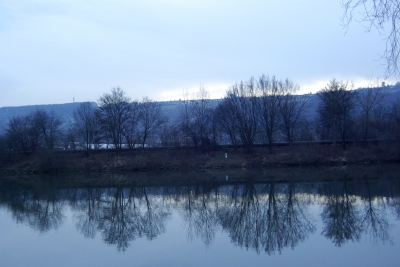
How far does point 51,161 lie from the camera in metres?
46.1

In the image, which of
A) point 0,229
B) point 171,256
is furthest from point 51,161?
point 171,256

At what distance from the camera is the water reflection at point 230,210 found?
42.8ft

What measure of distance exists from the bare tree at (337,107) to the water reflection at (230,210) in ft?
67.0

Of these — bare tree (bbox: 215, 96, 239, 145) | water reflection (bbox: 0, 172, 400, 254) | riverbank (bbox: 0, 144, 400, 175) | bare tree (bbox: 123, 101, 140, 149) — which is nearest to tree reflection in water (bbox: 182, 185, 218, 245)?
water reflection (bbox: 0, 172, 400, 254)

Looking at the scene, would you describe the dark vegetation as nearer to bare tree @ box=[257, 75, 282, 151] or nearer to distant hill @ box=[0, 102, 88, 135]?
bare tree @ box=[257, 75, 282, 151]

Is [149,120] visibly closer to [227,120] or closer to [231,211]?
[227,120]

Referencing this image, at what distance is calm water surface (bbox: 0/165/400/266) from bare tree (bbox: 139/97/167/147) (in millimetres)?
26636

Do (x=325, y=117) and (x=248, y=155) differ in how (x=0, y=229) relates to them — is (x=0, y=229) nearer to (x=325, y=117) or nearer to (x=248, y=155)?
(x=248, y=155)

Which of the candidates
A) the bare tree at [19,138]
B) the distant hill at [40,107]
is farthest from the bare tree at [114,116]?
the distant hill at [40,107]

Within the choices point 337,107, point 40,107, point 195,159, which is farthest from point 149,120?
point 40,107

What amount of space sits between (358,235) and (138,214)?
33.6 ft

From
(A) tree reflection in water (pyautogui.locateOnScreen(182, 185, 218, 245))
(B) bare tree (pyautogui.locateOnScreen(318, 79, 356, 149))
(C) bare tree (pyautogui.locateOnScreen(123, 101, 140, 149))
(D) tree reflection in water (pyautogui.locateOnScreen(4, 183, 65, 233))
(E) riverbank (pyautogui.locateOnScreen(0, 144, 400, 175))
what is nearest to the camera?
(A) tree reflection in water (pyautogui.locateOnScreen(182, 185, 218, 245))

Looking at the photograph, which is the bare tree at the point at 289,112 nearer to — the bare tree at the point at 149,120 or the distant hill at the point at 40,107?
the bare tree at the point at 149,120

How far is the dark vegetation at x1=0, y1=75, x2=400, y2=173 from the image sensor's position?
43000 mm
